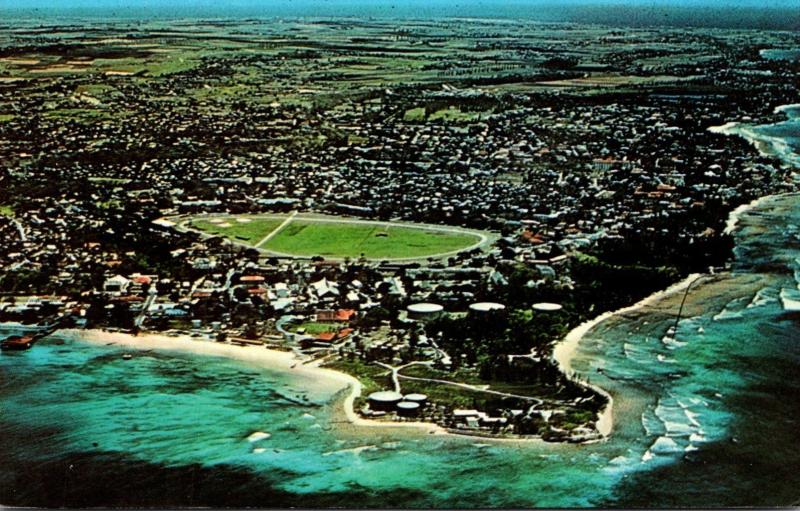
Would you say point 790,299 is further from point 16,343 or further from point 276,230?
point 16,343

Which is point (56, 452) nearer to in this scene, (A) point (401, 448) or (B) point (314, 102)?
(A) point (401, 448)


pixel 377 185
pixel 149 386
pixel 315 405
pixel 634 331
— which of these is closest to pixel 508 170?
pixel 377 185

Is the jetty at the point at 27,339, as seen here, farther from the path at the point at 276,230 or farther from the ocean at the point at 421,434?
the path at the point at 276,230

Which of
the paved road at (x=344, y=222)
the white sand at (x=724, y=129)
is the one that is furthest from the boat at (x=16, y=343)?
the white sand at (x=724, y=129)

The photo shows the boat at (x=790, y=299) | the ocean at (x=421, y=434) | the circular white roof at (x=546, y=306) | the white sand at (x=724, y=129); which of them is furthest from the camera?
the white sand at (x=724, y=129)

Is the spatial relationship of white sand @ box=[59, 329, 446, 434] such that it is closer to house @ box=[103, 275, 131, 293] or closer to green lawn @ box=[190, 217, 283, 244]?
house @ box=[103, 275, 131, 293]

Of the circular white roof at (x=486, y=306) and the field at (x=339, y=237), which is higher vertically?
the field at (x=339, y=237)
